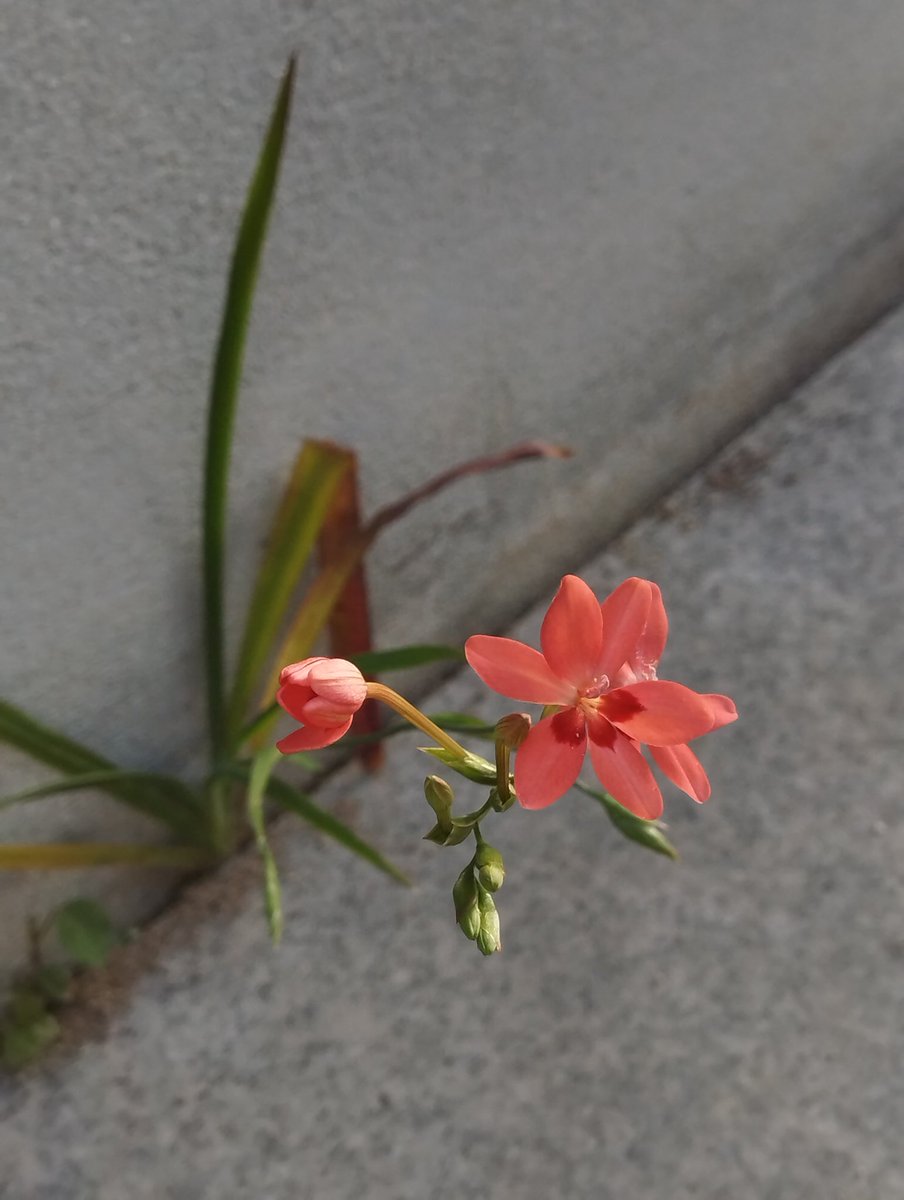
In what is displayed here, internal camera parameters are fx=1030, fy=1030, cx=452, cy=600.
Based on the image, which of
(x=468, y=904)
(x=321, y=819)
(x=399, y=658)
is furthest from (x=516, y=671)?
(x=321, y=819)

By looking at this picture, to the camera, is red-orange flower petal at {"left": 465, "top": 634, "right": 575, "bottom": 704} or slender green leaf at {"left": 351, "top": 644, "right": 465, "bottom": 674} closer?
red-orange flower petal at {"left": 465, "top": 634, "right": 575, "bottom": 704}

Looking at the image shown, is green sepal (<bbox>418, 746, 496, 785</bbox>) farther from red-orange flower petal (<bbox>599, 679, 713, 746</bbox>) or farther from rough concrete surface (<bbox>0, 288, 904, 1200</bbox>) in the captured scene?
rough concrete surface (<bbox>0, 288, 904, 1200</bbox>)

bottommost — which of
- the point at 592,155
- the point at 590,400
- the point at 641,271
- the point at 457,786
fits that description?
the point at 457,786

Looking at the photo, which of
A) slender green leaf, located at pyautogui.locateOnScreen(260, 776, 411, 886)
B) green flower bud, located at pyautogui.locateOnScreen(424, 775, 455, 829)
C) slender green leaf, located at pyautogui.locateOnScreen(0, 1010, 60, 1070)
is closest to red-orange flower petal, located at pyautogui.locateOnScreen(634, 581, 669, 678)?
green flower bud, located at pyautogui.locateOnScreen(424, 775, 455, 829)

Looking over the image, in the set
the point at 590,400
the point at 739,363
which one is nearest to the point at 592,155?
the point at 590,400

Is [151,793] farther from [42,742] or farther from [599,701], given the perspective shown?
[599,701]

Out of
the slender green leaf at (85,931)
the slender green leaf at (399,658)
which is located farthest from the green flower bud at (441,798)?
the slender green leaf at (85,931)

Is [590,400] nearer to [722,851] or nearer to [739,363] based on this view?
[739,363]
